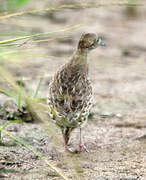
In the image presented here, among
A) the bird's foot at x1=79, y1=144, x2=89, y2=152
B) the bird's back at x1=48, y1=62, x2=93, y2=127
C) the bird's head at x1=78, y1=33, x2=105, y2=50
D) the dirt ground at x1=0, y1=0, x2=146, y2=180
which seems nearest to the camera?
the dirt ground at x1=0, y1=0, x2=146, y2=180

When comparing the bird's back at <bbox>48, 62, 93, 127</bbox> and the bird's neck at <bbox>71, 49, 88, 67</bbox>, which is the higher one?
the bird's neck at <bbox>71, 49, 88, 67</bbox>

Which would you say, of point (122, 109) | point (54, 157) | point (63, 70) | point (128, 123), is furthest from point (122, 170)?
point (122, 109)

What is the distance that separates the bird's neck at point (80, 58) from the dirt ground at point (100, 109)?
10cm

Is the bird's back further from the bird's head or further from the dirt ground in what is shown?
the bird's head

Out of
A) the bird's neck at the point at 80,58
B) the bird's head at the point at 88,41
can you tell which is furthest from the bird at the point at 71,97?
the bird's head at the point at 88,41

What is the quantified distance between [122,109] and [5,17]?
8.15ft

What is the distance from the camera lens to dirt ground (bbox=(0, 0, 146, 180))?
3.78 m

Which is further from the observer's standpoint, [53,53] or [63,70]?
[53,53]

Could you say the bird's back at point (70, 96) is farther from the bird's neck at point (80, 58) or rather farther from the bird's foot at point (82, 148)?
the bird's foot at point (82, 148)

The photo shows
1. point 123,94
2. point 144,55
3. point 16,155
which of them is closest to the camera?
point 16,155

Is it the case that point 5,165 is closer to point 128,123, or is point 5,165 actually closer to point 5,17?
point 5,17

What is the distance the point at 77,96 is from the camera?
13.9ft

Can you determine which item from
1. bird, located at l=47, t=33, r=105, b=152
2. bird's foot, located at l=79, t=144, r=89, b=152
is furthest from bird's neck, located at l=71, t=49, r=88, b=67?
bird's foot, located at l=79, t=144, r=89, b=152

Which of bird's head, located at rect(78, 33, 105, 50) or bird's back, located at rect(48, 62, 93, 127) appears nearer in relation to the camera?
bird's back, located at rect(48, 62, 93, 127)
